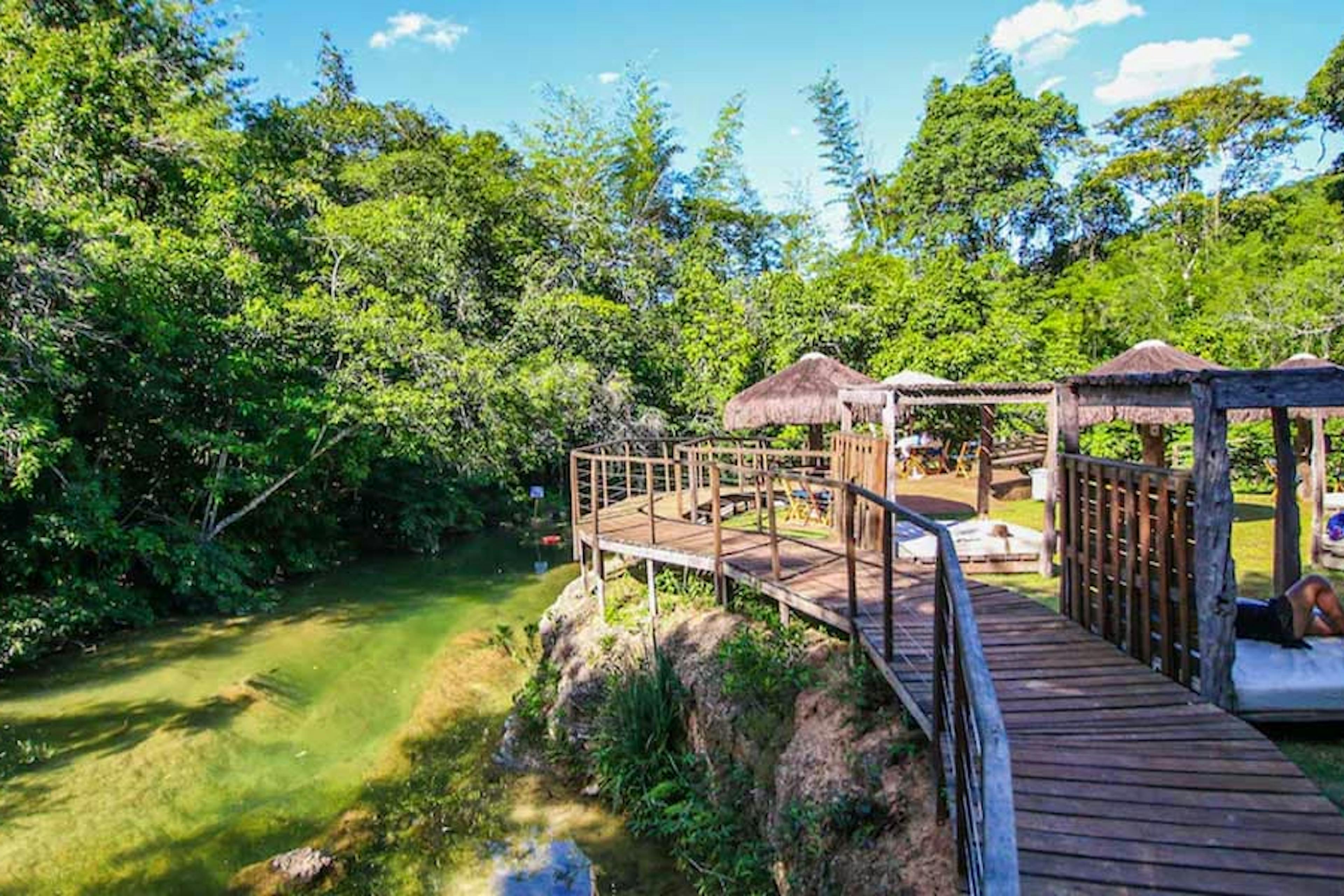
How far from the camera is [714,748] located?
5.83 meters

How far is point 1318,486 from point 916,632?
6019 millimetres

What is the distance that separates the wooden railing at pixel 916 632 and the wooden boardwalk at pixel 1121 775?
21cm

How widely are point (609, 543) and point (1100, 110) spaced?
28179 mm

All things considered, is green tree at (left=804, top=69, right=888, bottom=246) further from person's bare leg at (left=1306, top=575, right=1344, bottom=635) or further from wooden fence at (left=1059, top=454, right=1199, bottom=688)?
person's bare leg at (left=1306, top=575, right=1344, bottom=635)

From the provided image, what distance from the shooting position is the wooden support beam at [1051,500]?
7164mm

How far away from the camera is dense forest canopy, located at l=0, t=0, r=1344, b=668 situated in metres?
10.1

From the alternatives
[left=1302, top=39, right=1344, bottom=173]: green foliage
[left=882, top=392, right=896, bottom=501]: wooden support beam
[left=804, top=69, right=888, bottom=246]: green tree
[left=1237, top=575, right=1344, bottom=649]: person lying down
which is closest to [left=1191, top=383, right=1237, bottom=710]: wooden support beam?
[left=1237, top=575, right=1344, bottom=649]: person lying down

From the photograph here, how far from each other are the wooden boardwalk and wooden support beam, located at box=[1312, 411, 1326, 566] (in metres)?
4.53

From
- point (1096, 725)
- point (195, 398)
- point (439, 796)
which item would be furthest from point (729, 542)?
point (195, 398)

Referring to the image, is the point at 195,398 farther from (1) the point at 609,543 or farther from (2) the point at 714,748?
(2) the point at 714,748

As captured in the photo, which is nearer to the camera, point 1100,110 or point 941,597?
point 941,597

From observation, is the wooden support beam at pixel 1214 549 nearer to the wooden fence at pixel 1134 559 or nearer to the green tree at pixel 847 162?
the wooden fence at pixel 1134 559

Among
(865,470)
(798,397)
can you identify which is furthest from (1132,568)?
(798,397)

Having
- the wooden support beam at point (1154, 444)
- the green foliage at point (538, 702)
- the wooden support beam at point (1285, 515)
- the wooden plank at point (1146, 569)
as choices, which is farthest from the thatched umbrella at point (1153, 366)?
the green foliage at point (538, 702)
